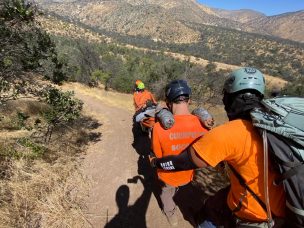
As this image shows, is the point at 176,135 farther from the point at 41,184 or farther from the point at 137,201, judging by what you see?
the point at 41,184

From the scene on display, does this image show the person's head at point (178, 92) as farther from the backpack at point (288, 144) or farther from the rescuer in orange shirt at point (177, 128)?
the backpack at point (288, 144)

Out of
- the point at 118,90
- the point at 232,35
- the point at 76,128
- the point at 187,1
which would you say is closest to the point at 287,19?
the point at 187,1

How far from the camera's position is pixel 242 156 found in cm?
217

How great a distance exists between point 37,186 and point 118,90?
16230 millimetres

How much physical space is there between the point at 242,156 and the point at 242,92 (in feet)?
1.68

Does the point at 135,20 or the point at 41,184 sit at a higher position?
the point at 41,184

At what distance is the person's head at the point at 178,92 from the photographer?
12.8ft

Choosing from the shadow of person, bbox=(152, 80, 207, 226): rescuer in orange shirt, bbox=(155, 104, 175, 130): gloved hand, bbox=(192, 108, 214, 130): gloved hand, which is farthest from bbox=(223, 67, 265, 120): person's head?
the shadow of person

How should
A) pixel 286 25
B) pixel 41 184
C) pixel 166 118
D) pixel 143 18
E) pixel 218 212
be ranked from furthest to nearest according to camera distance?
pixel 286 25 → pixel 143 18 → pixel 41 184 → pixel 166 118 → pixel 218 212

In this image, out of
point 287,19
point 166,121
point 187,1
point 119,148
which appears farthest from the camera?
point 287,19

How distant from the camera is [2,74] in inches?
244

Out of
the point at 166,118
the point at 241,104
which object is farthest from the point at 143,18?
the point at 241,104

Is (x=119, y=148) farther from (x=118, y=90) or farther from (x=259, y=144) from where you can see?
(x=118, y=90)

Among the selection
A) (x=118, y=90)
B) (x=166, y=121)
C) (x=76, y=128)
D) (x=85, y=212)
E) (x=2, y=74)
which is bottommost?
(x=118, y=90)
